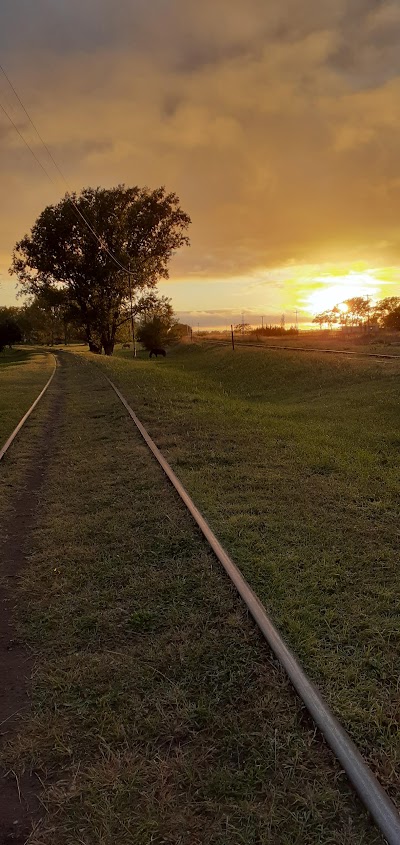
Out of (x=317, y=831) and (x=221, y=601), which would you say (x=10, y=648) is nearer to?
(x=221, y=601)

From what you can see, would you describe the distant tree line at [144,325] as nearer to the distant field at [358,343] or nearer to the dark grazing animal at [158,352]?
the dark grazing animal at [158,352]

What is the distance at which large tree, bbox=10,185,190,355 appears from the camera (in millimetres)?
49344

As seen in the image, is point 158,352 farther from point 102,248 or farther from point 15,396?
point 15,396

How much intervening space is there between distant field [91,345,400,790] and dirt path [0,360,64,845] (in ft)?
5.28

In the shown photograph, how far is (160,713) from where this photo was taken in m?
2.81

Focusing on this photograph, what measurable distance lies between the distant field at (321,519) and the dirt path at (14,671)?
161 cm

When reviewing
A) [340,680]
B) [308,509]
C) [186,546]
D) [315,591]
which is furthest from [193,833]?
[308,509]

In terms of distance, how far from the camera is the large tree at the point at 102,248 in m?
49.3

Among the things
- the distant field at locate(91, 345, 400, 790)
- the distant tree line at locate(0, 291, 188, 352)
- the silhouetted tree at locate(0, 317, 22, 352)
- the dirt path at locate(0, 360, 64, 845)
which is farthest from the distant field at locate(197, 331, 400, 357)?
the silhouetted tree at locate(0, 317, 22, 352)

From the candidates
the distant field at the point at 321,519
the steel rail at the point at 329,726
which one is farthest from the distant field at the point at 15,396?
the steel rail at the point at 329,726

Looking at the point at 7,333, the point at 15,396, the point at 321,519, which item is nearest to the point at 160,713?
the point at 321,519

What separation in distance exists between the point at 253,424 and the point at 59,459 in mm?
4298

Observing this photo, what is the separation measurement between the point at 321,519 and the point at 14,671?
3325 mm

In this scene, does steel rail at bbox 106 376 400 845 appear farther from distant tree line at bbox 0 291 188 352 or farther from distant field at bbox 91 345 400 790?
distant tree line at bbox 0 291 188 352
